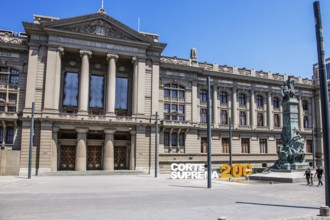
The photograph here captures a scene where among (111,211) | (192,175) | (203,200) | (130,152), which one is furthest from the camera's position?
(130,152)

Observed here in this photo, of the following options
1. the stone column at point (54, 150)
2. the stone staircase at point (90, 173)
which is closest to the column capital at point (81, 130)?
the stone column at point (54, 150)

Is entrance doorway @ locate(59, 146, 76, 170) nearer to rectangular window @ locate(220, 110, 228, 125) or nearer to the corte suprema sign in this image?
the corte suprema sign

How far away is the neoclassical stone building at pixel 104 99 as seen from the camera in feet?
134

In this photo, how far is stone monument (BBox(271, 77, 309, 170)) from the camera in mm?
30141

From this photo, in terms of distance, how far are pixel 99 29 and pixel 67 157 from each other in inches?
758

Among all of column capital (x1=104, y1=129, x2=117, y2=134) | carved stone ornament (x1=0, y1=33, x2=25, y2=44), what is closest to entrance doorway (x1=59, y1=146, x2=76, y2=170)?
column capital (x1=104, y1=129, x2=117, y2=134)

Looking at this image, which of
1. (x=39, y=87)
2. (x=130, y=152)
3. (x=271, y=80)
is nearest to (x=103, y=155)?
(x=130, y=152)

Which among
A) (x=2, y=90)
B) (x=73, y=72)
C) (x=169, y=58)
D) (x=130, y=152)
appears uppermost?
(x=169, y=58)

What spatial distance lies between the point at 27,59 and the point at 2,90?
548cm

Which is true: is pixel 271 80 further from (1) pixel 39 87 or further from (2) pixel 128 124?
(1) pixel 39 87

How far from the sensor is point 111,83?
44344 mm

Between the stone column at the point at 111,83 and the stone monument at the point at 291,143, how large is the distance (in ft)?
77.4

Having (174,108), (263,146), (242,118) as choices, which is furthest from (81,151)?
(263,146)

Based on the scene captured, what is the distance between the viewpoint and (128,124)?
43594 mm
